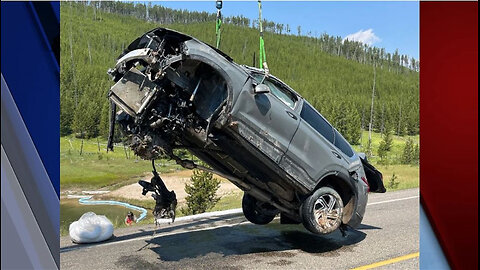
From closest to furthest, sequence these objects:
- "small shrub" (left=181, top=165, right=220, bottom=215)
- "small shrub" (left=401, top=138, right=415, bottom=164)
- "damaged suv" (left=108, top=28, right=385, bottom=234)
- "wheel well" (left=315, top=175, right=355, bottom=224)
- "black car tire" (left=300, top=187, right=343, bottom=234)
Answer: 1. "damaged suv" (left=108, top=28, right=385, bottom=234)
2. "black car tire" (left=300, top=187, right=343, bottom=234)
3. "wheel well" (left=315, top=175, right=355, bottom=224)
4. "small shrub" (left=181, top=165, right=220, bottom=215)
5. "small shrub" (left=401, top=138, right=415, bottom=164)

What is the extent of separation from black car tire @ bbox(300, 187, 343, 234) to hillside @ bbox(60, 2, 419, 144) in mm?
41146

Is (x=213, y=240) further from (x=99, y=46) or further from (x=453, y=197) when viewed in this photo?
(x=99, y=46)

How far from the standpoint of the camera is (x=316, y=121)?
19.1ft

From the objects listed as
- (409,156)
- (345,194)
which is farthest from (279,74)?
(345,194)

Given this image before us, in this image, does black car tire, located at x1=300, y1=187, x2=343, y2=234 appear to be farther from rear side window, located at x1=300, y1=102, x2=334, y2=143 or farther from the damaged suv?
rear side window, located at x1=300, y1=102, x2=334, y2=143

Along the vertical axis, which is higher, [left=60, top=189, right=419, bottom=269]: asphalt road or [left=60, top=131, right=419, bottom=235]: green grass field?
[left=60, top=189, right=419, bottom=269]: asphalt road

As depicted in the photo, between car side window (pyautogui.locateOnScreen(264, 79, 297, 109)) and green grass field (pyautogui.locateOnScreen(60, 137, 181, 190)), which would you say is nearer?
car side window (pyautogui.locateOnScreen(264, 79, 297, 109))

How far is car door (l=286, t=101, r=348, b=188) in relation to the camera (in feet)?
17.4

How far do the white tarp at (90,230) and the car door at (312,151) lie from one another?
297 cm

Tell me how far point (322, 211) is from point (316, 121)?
1286mm

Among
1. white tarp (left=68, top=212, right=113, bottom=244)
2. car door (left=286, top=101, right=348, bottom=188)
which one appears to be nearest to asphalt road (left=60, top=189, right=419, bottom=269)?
white tarp (left=68, top=212, right=113, bottom=244)

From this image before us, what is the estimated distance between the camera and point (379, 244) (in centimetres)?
600

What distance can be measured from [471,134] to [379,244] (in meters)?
2.94

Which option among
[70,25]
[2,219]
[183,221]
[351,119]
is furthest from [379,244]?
[70,25]
